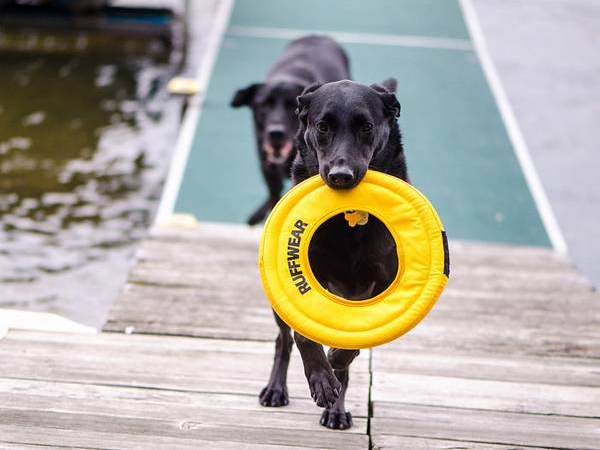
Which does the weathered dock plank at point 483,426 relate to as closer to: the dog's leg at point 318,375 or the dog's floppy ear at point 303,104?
the dog's leg at point 318,375

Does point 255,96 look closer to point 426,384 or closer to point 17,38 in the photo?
point 426,384

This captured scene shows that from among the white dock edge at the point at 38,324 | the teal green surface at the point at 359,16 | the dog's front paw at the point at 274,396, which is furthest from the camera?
the teal green surface at the point at 359,16

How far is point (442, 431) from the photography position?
3049 mm

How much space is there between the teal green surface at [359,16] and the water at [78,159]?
1379 millimetres

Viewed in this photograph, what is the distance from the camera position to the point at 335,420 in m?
3.03

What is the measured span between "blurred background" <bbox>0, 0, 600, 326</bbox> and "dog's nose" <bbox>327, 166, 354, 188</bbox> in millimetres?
3076

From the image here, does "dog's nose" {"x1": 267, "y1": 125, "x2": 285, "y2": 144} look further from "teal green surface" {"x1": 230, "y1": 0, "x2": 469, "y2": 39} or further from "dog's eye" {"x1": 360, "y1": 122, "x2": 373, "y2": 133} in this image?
"teal green surface" {"x1": 230, "y1": 0, "x2": 469, "y2": 39}

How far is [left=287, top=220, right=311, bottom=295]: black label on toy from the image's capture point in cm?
282

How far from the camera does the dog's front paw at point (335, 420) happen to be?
3025 mm

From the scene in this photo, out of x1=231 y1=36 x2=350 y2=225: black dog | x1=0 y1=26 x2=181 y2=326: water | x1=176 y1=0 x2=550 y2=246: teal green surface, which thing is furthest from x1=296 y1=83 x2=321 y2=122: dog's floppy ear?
x1=176 y1=0 x2=550 y2=246: teal green surface

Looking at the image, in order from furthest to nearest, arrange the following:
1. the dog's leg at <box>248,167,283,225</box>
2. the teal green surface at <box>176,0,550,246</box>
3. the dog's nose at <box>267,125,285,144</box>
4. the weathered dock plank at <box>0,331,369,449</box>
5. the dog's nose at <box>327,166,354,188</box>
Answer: the teal green surface at <box>176,0,550,246</box>
the dog's leg at <box>248,167,283,225</box>
the dog's nose at <box>267,125,285,144</box>
the weathered dock plank at <box>0,331,369,449</box>
the dog's nose at <box>327,166,354,188</box>

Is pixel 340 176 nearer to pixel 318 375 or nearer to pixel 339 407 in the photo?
pixel 318 375

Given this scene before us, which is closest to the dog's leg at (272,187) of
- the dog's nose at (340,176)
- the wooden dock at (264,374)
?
the wooden dock at (264,374)

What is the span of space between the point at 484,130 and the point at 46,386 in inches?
217
